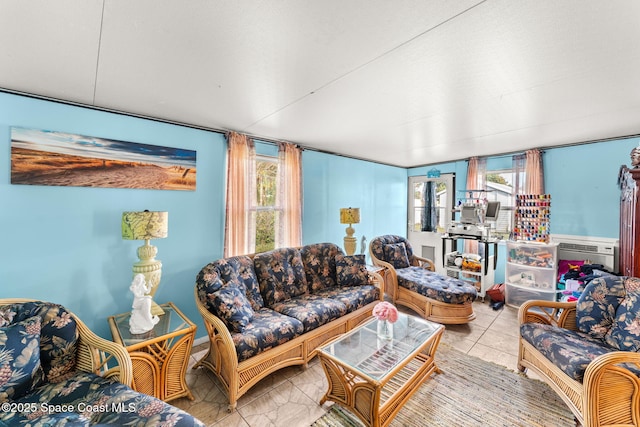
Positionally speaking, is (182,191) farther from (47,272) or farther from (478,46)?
(478,46)

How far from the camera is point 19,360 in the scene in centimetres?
137

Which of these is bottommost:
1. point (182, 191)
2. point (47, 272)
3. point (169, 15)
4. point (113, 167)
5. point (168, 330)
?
point (168, 330)

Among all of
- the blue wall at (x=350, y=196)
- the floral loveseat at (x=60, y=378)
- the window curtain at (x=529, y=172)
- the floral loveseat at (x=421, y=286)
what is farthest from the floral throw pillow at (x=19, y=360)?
the window curtain at (x=529, y=172)

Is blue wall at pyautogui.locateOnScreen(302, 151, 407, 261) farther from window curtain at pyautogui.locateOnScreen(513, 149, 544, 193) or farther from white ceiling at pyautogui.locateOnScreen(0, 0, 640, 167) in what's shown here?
window curtain at pyautogui.locateOnScreen(513, 149, 544, 193)

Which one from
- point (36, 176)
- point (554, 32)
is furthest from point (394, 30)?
point (36, 176)

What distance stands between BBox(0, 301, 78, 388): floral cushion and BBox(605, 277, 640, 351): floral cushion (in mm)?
3738

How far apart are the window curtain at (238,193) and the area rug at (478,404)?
1.93 m

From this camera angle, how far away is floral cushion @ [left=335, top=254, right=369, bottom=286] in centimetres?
325

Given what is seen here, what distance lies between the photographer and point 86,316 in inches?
85.3

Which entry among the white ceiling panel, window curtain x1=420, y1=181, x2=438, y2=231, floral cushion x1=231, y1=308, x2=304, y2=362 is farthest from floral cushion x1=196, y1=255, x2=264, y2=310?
window curtain x1=420, y1=181, x2=438, y2=231

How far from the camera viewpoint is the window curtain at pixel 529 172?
3820 millimetres

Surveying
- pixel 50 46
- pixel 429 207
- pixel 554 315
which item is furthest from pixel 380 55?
pixel 429 207

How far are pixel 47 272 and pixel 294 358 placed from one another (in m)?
2.14

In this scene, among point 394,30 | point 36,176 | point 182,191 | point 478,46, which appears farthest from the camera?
point 182,191
